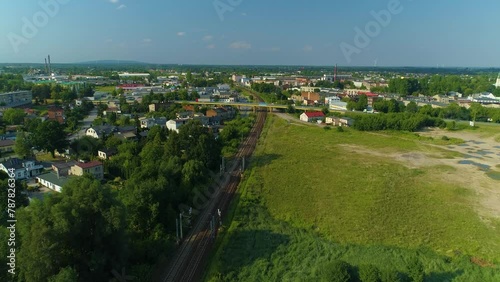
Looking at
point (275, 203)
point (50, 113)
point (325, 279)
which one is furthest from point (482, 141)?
point (50, 113)

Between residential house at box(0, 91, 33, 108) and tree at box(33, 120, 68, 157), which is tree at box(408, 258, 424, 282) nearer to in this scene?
tree at box(33, 120, 68, 157)

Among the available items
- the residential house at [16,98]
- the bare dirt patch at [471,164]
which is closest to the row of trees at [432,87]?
the bare dirt patch at [471,164]

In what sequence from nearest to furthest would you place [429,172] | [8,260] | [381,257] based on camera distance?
[8,260] < [381,257] < [429,172]

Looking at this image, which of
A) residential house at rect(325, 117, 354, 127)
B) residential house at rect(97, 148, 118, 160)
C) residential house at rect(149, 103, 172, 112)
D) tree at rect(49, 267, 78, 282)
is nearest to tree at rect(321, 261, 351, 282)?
tree at rect(49, 267, 78, 282)

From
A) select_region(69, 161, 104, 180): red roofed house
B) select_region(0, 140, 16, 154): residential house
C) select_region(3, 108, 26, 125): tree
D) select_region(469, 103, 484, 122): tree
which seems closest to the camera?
select_region(69, 161, 104, 180): red roofed house

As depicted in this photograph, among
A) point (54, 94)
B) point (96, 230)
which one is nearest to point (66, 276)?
point (96, 230)

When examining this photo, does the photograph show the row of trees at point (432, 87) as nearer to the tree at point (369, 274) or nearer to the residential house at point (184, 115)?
the residential house at point (184, 115)

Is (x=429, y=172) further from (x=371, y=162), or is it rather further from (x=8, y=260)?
(x=8, y=260)
